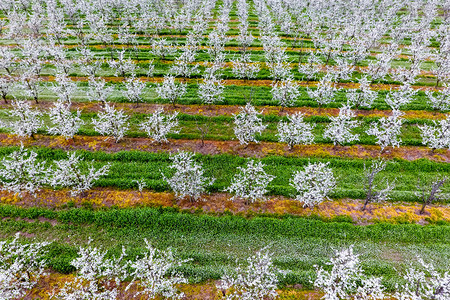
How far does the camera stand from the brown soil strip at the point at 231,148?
79.2 ft

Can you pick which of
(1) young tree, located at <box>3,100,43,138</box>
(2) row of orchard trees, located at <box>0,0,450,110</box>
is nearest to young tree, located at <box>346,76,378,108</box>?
(2) row of orchard trees, located at <box>0,0,450,110</box>

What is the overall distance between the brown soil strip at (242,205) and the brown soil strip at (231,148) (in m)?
5.33

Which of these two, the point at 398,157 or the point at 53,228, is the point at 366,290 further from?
the point at 53,228

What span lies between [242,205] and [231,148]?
266 inches

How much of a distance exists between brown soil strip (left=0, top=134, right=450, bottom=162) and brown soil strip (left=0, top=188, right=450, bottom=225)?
17.5 ft

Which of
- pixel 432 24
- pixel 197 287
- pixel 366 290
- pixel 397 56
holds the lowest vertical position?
pixel 197 287

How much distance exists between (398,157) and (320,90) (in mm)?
10318

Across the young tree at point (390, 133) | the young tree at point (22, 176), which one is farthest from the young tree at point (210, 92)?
the young tree at point (22, 176)

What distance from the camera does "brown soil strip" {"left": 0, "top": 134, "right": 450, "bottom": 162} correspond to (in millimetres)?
24141

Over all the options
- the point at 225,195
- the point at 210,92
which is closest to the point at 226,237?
the point at 225,195

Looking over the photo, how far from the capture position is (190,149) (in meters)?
24.7

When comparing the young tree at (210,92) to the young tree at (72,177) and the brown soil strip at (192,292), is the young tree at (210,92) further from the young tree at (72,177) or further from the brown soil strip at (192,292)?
the brown soil strip at (192,292)

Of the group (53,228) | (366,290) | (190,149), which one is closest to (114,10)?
(190,149)

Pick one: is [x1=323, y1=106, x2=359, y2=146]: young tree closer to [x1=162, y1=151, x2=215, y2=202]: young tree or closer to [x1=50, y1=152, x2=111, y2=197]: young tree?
[x1=162, y1=151, x2=215, y2=202]: young tree
